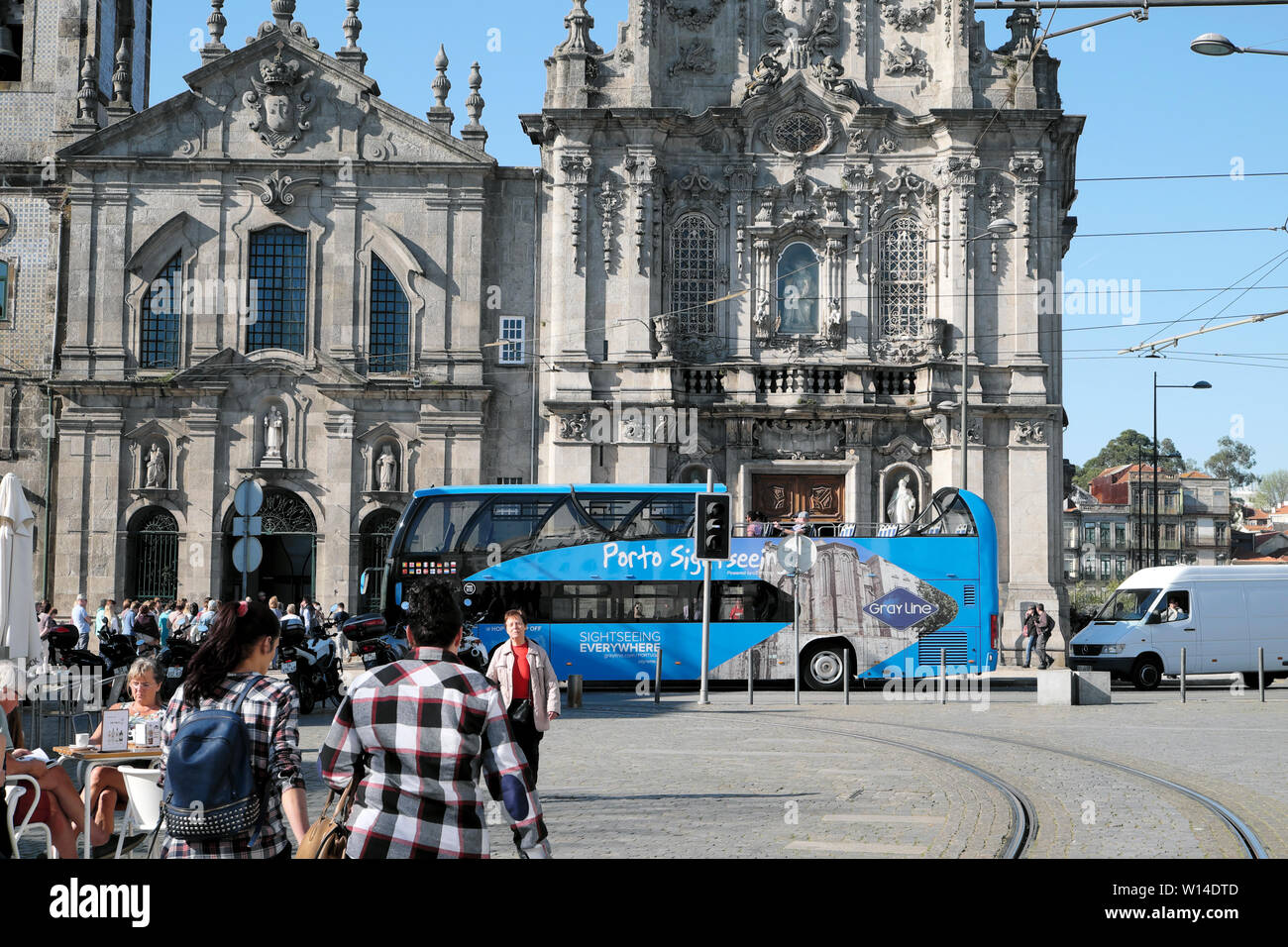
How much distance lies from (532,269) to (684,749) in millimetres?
23799

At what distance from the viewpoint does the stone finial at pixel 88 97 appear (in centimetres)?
3909

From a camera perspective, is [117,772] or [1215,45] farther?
[1215,45]

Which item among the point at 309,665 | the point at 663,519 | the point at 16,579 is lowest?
the point at 309,665

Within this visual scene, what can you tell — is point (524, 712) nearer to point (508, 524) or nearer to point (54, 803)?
point (54, 803)

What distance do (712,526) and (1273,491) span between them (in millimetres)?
137702

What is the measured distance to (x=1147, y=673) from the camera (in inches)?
1204

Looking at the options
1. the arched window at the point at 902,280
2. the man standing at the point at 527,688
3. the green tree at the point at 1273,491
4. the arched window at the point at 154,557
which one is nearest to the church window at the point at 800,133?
the arched window at the point at 902,280

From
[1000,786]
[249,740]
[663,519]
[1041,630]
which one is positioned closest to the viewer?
[249,740]

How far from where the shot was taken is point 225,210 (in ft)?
127

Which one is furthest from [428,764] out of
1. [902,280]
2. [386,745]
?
[902,280]

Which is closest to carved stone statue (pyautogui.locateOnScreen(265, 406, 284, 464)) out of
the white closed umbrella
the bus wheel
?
the bus wheel

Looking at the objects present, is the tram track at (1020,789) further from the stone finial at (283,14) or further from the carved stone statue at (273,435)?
the stone finial at (283,14)

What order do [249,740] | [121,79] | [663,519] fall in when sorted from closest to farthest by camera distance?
[249,740] → [663,519] → [121,79]

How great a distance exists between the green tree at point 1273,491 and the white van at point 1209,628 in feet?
403
